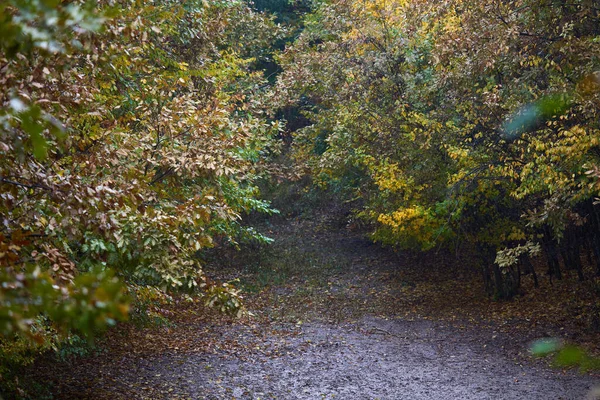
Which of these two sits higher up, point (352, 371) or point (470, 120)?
point (470, 120)

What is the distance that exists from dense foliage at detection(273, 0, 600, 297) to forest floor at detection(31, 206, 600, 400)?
1419 mm

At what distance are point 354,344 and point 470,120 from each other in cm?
524

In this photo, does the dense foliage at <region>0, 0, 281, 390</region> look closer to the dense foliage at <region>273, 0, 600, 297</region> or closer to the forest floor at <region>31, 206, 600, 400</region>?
the forest floor at <region>31, 206, 600, 400</region>

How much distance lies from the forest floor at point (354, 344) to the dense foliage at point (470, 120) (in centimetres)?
142

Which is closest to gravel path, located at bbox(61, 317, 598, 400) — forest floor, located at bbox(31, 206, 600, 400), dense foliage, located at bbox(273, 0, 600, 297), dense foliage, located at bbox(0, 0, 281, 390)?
forest floor, located at bbox(31, 206, 600, 400)

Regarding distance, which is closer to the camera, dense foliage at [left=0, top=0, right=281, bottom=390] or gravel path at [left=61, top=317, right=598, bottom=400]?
dense foliage at [left=0, top=0, right=281, bottom=390]

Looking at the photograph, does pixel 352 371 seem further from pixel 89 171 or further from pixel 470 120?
pixel 89 171

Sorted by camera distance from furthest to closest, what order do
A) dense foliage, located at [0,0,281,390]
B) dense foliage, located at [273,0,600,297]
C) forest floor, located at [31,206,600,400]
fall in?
forest floor, located at [31,206,600,400], dense foliage, located at [273,0,600,297], dense foliage, located at [0,0,281,390]

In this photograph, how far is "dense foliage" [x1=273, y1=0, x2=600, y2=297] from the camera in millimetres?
9680

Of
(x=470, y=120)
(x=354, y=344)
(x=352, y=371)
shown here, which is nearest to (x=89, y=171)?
(x=352, y=371)

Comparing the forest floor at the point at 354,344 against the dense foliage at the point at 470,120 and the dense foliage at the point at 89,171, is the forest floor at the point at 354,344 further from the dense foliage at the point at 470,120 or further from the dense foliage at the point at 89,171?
the dense foliage at the point at 89,171

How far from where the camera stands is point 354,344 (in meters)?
13.0

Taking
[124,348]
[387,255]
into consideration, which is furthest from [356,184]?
[124,348]

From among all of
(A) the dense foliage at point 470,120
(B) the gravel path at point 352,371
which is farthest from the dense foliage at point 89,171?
(A) the dense foliage at point 470,120
